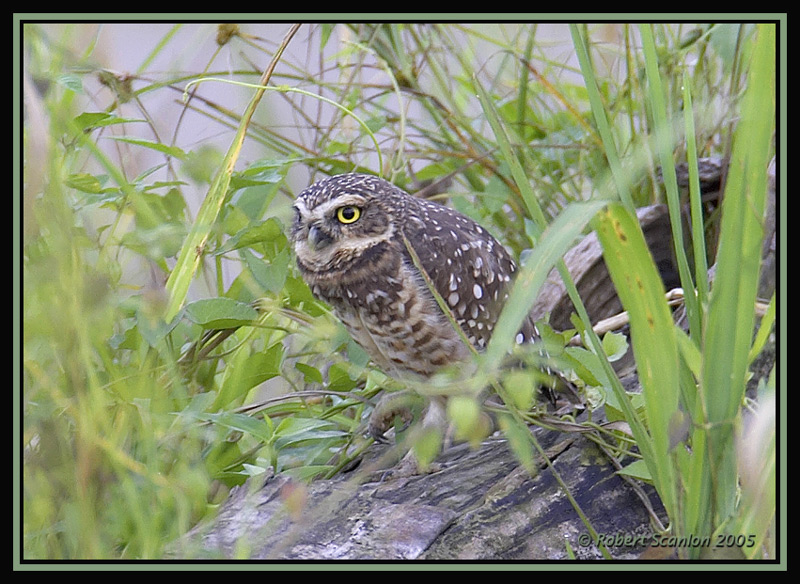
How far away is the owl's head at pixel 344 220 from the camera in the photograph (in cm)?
177

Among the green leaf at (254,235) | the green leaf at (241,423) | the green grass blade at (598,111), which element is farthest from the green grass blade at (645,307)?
the green leaf at (254,235)

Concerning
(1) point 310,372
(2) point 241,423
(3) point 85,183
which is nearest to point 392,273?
(1) point 310,372

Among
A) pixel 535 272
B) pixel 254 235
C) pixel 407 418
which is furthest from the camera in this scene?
pixel 407 418

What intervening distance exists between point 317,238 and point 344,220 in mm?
74

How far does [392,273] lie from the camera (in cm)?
174

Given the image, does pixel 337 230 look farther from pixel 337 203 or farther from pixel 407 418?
pixel 407 418

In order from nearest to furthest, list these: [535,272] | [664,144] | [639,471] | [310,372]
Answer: [535,272]
[664,144]
[639,471]
[310,372]

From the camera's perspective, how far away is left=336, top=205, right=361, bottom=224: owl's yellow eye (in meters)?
1.78

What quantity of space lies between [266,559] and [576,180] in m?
1.74

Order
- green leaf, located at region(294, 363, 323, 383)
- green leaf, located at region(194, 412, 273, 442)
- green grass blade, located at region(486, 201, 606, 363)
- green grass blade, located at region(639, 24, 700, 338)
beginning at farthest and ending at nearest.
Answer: green leaf, located at region(294, 363, 323, 383) → green leaf, located at region(194, 412, 273, 442) → green grass blade, located at region(639, 24, 700, 338) → green grass blade, located at region(486, 201, 606, 363)

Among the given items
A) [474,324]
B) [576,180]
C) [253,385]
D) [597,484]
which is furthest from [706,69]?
[253,385]

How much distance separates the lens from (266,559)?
111cm

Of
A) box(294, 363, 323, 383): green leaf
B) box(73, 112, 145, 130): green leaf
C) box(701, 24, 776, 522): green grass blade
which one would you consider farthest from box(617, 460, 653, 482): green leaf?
box(73, 112, 145, 130): green leaf

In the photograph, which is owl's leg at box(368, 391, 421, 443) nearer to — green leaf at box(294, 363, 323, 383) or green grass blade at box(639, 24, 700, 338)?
green leaf at box(294, 363, 323, 383)
